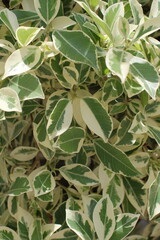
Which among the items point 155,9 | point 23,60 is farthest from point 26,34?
point 155,9

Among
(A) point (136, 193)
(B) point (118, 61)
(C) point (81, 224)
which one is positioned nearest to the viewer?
(B) point (118, 61)

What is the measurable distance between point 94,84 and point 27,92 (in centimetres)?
24

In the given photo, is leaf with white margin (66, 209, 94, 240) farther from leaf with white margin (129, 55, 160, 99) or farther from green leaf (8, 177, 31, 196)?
leaf with white margin (129, 55, 160, 99)

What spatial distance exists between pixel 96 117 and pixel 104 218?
0.66ft

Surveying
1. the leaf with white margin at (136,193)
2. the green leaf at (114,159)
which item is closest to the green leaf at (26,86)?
the green leaf at (114,159)

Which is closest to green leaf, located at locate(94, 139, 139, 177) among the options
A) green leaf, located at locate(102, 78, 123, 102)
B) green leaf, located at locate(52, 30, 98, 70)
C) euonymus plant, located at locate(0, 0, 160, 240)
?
euonymus plant, located at locate(0, 0, 160, 240)

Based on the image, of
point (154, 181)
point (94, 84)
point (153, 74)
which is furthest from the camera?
point (94, 84)

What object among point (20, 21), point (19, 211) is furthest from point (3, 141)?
point (20, 21)

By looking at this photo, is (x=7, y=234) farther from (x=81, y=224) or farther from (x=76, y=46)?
(x=76, y=46)

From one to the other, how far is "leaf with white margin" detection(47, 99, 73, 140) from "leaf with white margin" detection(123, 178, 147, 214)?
0.81ft

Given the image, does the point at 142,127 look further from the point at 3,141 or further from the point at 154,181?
the point at 3,141

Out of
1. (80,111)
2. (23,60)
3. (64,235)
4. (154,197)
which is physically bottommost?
(64,235)

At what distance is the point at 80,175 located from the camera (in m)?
0.87

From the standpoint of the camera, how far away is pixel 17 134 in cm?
Answer: 92
